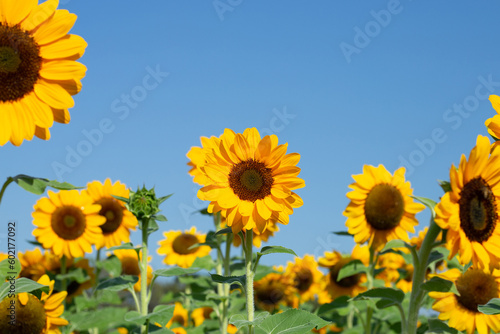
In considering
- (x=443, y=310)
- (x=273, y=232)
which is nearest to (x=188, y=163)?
(x=273, y=232)

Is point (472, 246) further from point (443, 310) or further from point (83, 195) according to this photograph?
point (83, 195)

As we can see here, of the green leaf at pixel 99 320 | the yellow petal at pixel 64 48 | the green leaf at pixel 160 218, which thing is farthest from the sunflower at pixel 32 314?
the yellow petal at pixel 64 48

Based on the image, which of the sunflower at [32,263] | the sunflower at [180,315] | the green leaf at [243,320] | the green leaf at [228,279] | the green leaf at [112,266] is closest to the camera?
the green leaf at [243,320]

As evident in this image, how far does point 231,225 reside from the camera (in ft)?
9.89

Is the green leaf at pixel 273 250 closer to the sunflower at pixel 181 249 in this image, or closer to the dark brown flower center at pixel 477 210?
the dark brown flower center at pixel 477 210

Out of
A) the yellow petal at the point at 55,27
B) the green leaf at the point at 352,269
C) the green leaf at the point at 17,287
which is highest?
the yellow petal at the point at 55,27

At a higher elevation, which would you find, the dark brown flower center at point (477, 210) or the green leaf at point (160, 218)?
the green leaf at point (160, 218)

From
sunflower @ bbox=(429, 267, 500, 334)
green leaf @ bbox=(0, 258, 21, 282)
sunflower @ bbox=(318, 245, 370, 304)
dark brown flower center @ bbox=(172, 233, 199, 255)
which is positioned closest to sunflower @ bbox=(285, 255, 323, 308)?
sunflower @ bbox=(318, 245, 370, 304)

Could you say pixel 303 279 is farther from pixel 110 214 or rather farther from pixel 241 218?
pixel 241 218

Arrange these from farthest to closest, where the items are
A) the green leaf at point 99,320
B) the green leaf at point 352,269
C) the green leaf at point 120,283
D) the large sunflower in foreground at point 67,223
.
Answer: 1. the large sunflower in foreground at point 67,223
2. the green leaf at point 352,269
3. the green leaf at point 99,320
4. the green leaf at point 120,283

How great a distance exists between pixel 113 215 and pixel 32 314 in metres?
2.14

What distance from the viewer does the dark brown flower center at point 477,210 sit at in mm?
3031

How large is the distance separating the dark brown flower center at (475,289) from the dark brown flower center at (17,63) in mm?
3302

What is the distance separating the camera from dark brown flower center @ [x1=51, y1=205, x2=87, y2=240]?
5.46 m
